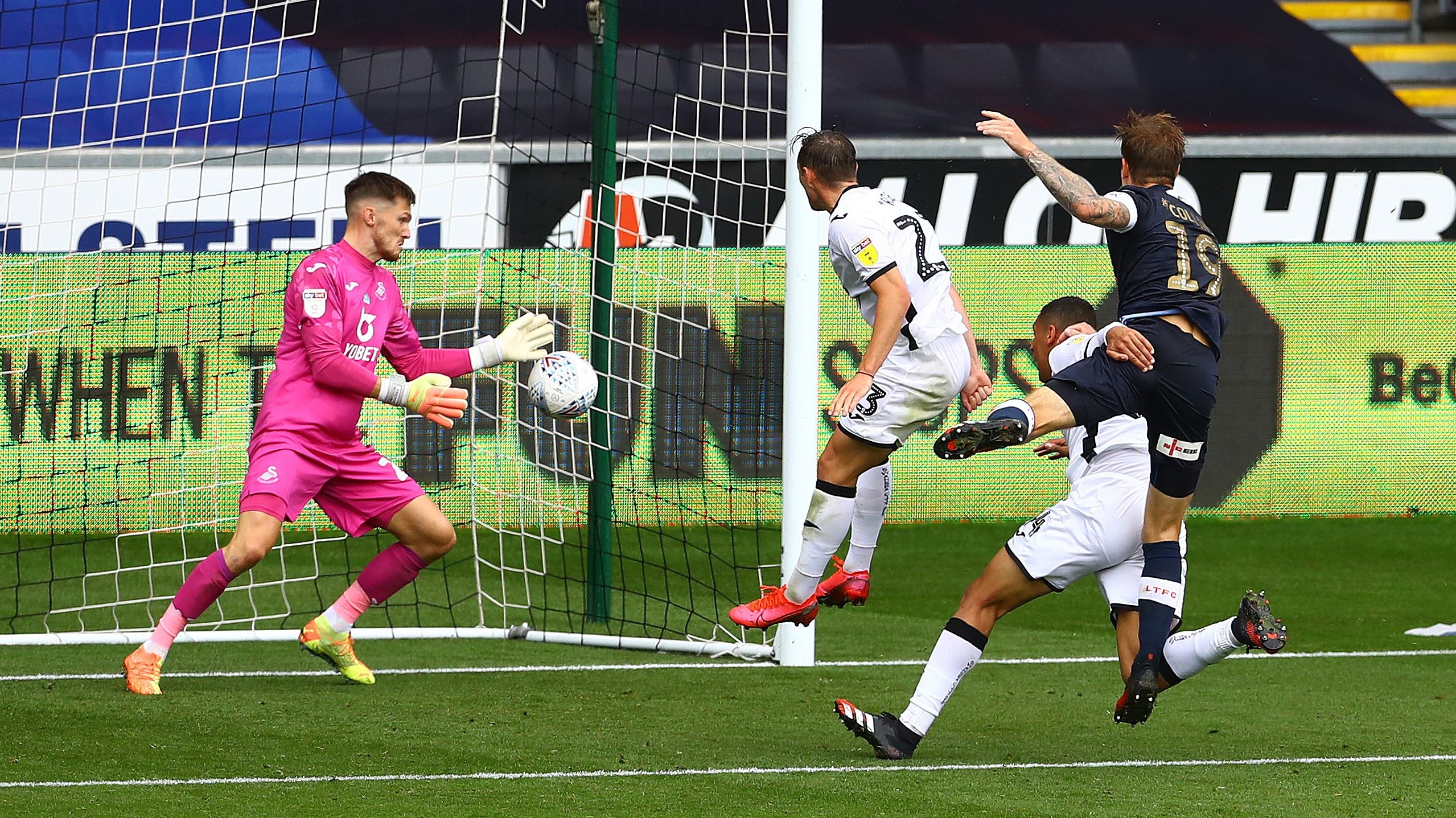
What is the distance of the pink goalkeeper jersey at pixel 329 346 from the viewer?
616 cm

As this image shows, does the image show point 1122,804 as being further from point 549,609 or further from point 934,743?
point 549,609

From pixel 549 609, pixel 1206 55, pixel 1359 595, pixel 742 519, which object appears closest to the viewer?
pixel 549 609

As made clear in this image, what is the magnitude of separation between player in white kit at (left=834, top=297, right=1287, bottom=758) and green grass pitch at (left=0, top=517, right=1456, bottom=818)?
0.66 feet

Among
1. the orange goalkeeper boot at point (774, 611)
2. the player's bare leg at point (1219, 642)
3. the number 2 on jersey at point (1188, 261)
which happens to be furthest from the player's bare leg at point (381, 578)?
the number 2 on jersey at point (1188, 261)

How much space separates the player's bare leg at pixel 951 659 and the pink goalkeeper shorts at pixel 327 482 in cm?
226

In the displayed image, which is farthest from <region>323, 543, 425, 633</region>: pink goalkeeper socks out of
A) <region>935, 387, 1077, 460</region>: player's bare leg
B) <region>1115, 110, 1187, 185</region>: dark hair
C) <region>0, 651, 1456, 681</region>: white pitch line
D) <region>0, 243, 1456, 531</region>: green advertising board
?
<region>0, 243, 1456, 531</region>: green advertising board

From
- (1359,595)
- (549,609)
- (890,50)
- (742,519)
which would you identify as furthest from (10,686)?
(890,50)

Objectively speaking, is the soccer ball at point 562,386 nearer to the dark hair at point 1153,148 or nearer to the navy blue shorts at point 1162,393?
the navy blue shorts at point 1162,393

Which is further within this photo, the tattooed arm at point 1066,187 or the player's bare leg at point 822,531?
the player's bare leg at point 822,531

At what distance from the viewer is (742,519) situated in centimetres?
1173

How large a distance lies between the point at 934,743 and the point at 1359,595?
481cm

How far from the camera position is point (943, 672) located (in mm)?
5105

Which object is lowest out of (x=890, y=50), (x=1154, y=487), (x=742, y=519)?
(x=742, y=519)

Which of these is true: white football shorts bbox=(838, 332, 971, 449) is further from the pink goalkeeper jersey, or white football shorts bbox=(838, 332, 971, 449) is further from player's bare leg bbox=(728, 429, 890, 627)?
the pink goalkeeper jersey
